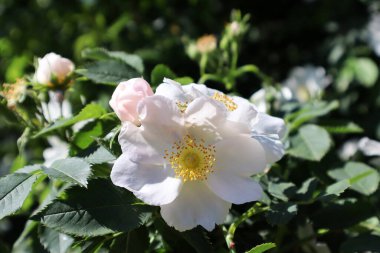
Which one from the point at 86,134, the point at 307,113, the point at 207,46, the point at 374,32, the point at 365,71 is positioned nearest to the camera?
the point at 86,134

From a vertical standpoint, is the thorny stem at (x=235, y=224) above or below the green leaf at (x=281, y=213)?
below

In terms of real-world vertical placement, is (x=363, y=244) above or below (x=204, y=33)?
above

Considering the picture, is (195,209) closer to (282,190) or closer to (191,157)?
(191,157)

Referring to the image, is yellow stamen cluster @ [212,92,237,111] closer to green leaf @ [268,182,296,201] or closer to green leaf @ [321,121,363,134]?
green leaf @ [268,182,296,201]

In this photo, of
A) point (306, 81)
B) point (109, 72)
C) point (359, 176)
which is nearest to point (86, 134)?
point (109, 72)

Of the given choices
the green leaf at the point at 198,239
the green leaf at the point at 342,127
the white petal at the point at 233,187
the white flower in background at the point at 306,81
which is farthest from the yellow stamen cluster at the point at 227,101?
the white flower in background at the point at 306,81

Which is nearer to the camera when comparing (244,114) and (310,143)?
(244,114)

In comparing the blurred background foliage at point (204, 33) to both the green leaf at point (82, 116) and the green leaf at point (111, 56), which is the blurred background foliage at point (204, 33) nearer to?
the green leaf at point (111, 56)
